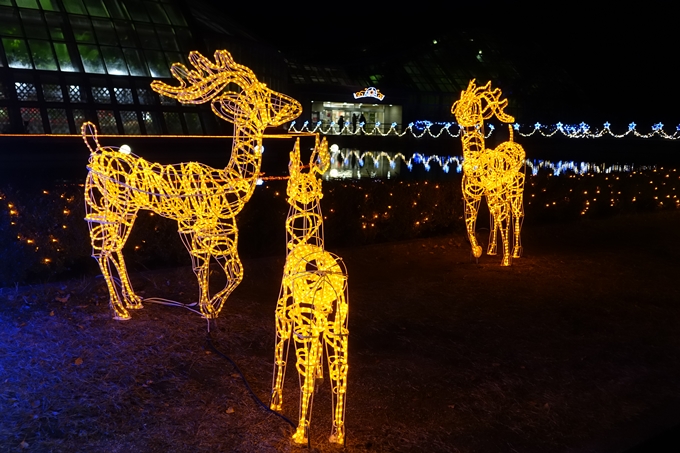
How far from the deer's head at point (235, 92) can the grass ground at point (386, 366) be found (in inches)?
90.8

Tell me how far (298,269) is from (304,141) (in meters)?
22.3

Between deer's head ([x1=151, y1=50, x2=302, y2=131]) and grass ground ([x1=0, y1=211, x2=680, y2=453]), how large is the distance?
2306 millimetres

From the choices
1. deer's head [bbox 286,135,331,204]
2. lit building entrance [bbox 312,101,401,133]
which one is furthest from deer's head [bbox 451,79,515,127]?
lit building entrance [bbox 312,101,401,133]

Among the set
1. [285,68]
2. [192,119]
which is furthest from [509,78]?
[192,119]

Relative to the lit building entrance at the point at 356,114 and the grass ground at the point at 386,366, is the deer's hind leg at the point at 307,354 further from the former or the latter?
the lit building entrance at the point at 356,114

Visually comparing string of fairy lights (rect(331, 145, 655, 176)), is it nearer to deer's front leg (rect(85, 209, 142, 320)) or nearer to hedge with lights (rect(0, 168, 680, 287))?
→ hedge with lights (rect(0, 168, 680, 287))

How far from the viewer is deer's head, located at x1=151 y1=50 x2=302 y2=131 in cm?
586

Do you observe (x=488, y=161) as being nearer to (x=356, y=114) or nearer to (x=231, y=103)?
(x=231, y=103)

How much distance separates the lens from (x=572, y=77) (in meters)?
57.7

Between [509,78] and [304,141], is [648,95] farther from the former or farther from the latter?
[304,141]

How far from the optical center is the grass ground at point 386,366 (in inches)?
173

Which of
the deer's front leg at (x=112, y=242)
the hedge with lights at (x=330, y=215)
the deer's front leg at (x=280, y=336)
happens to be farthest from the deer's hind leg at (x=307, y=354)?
the hedge with lights at (x=330, y=215)

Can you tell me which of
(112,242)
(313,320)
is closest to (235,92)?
(112,242)

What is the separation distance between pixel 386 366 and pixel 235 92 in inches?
121
